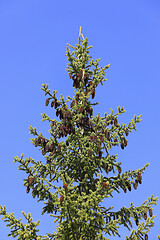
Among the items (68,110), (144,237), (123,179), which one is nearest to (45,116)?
(68,110)

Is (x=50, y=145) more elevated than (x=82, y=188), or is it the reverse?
(x=50, y=145)

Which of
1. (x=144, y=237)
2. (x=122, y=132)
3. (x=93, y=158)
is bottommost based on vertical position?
(x=144, y=237)

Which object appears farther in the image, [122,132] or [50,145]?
[122,132]

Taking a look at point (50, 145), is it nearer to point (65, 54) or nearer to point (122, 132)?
point (122, 132)

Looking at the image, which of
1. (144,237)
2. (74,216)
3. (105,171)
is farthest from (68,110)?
(144,237)

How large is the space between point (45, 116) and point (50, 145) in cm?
139

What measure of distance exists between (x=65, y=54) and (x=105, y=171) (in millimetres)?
5243

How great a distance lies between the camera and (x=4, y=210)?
35.4 feet

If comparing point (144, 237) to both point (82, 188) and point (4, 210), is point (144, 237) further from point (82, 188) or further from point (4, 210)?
point (4, 210)

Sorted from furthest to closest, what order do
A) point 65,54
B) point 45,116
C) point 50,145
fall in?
point 65,54 → point 45,116 → point 50,145

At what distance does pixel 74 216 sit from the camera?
414 inches

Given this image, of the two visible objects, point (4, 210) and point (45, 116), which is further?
point (45, 116)

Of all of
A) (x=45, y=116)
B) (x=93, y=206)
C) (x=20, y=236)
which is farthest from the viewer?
(x=45, y=116)

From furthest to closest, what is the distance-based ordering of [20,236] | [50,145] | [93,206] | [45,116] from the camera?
1. [45,116]
2. [50,145]
3. [20,236]
4. [93,206]
